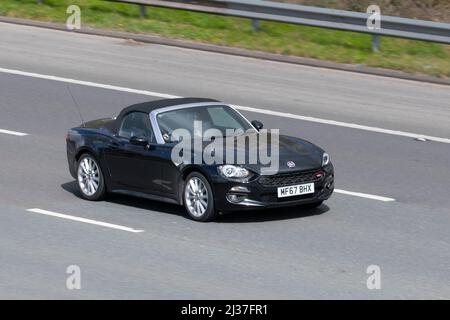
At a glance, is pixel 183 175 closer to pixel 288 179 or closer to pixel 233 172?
pixel 233 172

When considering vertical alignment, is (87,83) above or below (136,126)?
below

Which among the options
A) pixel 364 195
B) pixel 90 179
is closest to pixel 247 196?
pixel 364 195

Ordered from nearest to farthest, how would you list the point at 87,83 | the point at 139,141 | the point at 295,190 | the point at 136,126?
1. the point at 295,190
2. the point at 139,141
3. the point at 136,126
4. the point at 87,83

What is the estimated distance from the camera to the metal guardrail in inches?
875

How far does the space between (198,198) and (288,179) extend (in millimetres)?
1100

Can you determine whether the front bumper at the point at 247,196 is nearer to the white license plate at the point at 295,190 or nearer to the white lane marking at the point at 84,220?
the white license plate at the point at 295,190

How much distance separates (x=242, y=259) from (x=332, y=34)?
12.3 meters

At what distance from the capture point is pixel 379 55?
2261 centimetres

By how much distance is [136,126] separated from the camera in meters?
15.0

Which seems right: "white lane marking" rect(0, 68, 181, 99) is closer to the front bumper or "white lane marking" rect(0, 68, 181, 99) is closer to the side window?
the side window

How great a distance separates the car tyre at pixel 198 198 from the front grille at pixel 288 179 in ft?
2.17

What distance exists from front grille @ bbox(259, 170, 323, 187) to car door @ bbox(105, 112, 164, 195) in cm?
144

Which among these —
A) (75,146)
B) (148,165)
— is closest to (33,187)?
(75,146)

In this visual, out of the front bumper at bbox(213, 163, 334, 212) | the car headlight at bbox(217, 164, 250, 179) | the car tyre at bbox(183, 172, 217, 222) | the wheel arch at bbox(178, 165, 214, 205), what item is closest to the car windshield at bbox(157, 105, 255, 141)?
the wheel arch at bbox(178, 165, 214, 205)
